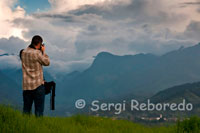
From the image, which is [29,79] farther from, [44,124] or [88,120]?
[88,120]

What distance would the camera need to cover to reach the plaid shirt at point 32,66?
359 inches

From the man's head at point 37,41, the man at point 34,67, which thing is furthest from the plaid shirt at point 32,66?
the man's head at point 37,41

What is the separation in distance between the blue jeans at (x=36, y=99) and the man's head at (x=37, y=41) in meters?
1.38

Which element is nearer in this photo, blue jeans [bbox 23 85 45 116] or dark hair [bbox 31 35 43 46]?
dark hair [bbox 31 35 43 46]

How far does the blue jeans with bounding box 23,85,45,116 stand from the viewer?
930 centimetres

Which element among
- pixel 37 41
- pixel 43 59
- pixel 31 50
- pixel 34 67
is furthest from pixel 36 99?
pixel 37 41

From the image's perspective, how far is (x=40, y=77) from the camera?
9273 millimetres

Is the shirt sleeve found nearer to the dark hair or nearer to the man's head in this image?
the man's head

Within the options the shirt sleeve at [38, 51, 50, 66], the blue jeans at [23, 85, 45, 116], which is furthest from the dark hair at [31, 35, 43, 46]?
the blue jeans at [23, 85, 45, 116]

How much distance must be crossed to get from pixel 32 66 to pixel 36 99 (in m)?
1.15

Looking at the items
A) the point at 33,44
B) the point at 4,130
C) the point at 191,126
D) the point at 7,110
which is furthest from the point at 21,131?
the point at 191,126

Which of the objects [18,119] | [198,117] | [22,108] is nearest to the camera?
[18,119]

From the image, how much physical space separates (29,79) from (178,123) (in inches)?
203

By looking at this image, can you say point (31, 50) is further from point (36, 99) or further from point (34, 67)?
point (36, 99)
